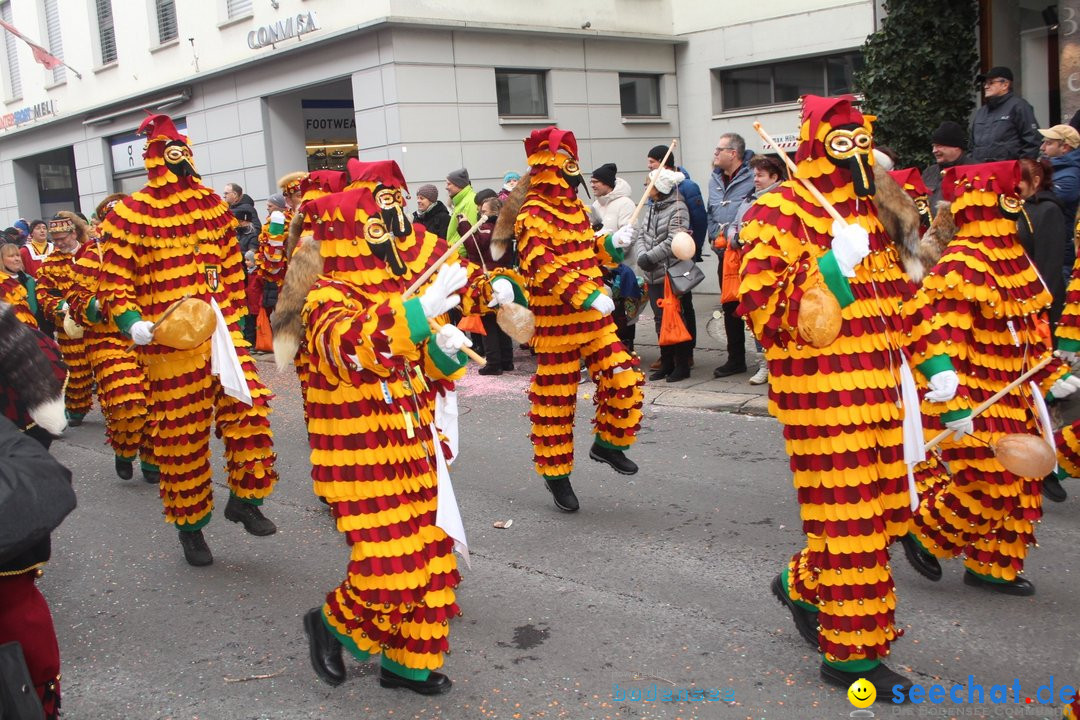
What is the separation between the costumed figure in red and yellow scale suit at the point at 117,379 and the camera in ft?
23.3

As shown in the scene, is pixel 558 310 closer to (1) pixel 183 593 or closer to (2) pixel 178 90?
(1) pixel 183 593

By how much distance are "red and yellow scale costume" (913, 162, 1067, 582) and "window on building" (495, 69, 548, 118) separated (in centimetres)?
1145

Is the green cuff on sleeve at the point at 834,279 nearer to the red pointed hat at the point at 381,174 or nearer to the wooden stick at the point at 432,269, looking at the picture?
the wooden stick at the point at 432,269

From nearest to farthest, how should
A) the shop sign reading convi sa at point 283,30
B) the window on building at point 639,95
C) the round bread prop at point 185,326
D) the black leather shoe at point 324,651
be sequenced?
the black leather shoe at point 324,651 < the round bread prop at point 185,326 < the shop sign reading convi sa at point 283,30 < the window on building at point 639,95

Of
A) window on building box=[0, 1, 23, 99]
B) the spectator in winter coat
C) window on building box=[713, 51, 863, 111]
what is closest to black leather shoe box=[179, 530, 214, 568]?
the spectator in winter coat

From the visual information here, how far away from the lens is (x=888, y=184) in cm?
397

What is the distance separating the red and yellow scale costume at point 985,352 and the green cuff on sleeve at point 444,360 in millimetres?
2169

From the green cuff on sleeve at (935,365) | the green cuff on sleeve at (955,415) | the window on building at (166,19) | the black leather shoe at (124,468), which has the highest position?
the window on building at (166,19)

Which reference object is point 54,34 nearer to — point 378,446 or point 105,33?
point 105,33

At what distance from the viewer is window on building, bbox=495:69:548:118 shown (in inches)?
610

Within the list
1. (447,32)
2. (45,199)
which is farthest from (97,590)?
(45,199)

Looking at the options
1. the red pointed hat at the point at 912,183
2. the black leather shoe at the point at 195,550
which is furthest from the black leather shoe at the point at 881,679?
the black leather shoe at the point at 195,550

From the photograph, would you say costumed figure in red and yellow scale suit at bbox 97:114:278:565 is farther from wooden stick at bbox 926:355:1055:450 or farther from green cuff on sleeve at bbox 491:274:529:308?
wooden stick at bbox 926:355:1055:450

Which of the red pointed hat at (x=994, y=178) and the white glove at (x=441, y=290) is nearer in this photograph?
the white glove at (x=441, y=290)
